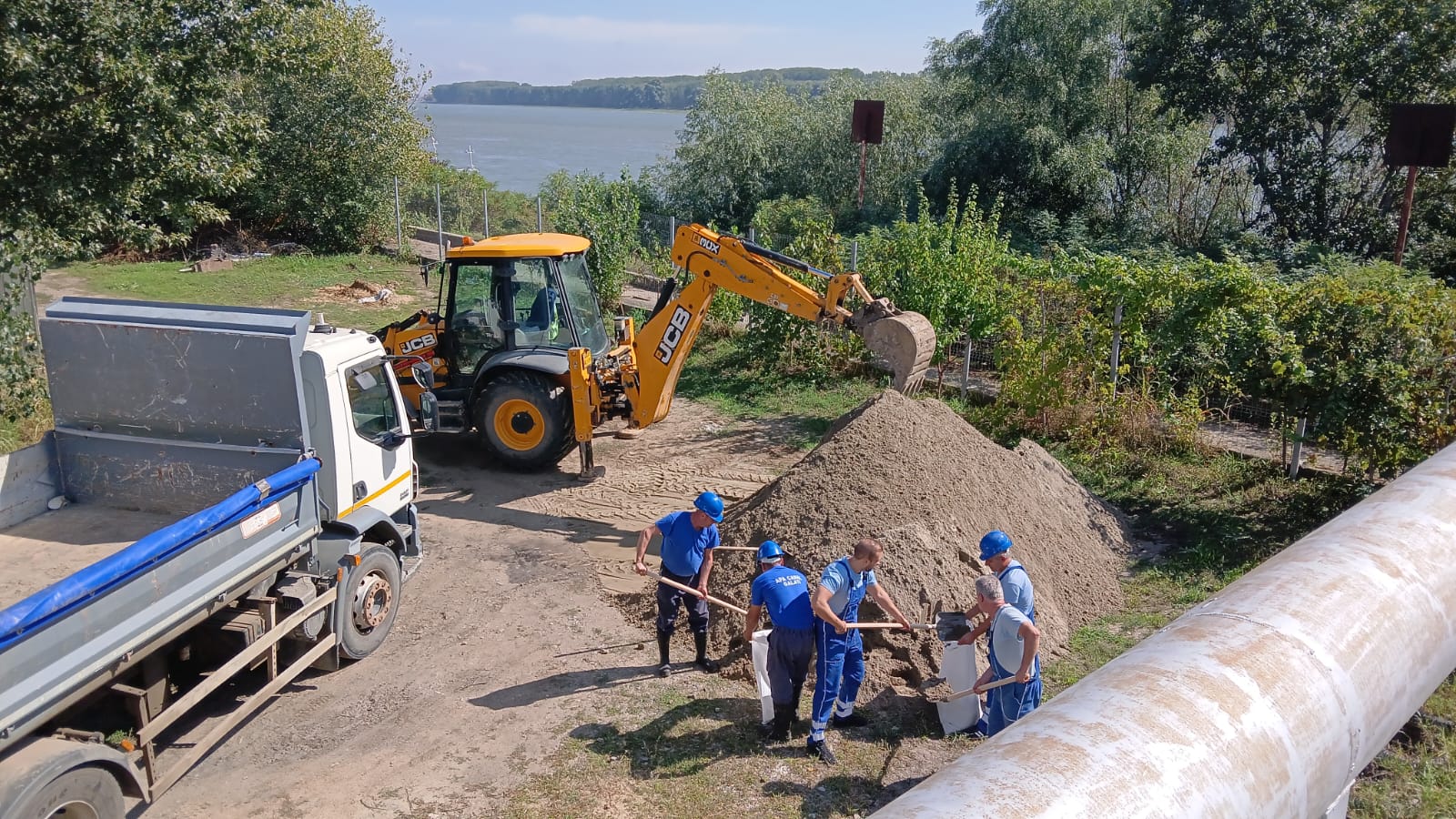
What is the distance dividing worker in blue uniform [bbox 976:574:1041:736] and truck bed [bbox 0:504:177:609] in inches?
213

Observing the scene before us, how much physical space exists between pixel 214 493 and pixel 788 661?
4015mm

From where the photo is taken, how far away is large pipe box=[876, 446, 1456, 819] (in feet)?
9.82

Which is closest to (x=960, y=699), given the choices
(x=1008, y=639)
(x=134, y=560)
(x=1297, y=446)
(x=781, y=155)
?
(x=1008, y=639)

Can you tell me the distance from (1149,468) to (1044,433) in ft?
4.80

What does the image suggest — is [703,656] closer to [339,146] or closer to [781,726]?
[781,726]

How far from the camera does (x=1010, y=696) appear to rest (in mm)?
6020

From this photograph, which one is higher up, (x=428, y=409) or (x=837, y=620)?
(x=428, y=409)

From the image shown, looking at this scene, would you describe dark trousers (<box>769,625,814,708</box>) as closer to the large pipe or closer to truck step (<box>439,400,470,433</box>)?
the large pipe

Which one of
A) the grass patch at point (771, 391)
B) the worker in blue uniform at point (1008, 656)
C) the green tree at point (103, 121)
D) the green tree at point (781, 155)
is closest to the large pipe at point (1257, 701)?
the worker in blue uniform at point (1008, 656)

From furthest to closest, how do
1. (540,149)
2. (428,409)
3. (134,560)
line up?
(540,149) → (428,409) → (134,560)

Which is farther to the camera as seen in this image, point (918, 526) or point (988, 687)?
point (918, 526)

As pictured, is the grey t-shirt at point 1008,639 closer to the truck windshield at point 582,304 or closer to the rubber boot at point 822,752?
the rubber boot at point 822,752

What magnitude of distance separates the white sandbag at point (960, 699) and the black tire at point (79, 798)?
4580 millimetres

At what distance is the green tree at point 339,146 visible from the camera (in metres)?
24.3
